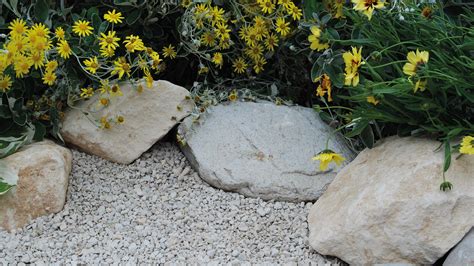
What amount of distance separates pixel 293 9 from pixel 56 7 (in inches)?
43.9

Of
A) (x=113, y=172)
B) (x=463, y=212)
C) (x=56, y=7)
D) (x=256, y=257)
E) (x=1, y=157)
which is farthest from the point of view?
(x=56, y=7)

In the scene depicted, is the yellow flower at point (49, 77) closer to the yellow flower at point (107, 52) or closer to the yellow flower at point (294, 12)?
the yellow flower at point (107, 52)

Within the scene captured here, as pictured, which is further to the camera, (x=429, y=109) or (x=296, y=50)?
(x=296, y=50)

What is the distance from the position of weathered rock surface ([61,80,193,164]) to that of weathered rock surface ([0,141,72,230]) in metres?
0.27

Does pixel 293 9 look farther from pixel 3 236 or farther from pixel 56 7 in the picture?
pixel 3 236

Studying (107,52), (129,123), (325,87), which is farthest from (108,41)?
(325,87)

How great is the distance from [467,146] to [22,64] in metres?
1.71

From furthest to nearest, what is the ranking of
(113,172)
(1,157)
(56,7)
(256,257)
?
(56,7) < (113,172) < (1,157) < (256,257)

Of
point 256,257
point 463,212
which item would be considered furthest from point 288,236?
point 463,212

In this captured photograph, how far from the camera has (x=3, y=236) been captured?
303cm

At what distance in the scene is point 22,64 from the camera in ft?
10.4

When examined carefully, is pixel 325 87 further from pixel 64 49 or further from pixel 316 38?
pixel 64 49

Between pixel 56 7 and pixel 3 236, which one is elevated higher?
pixel 56 7

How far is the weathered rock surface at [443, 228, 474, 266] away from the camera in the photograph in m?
2.68
